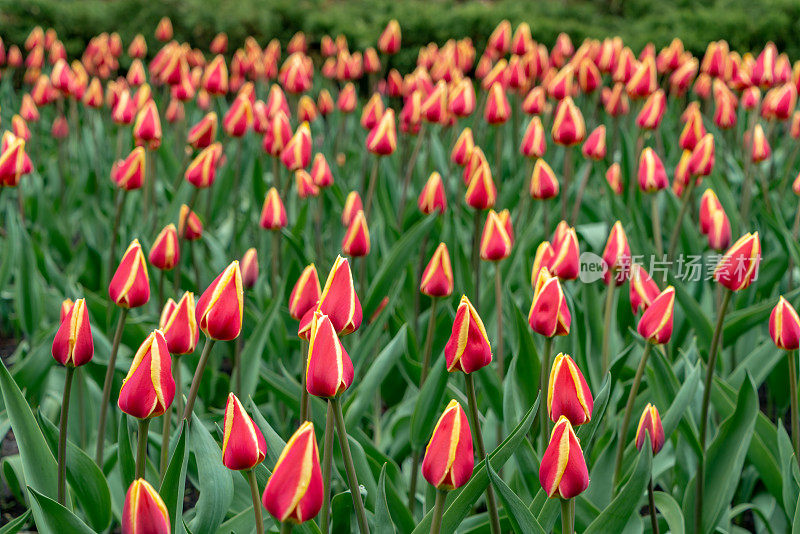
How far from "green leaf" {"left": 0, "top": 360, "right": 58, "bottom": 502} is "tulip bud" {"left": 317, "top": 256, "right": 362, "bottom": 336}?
0.58 metres

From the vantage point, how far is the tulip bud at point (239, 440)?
3.72ft

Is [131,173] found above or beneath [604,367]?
above

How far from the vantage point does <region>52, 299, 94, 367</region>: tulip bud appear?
1.41 m

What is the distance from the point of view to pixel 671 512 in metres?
1.70

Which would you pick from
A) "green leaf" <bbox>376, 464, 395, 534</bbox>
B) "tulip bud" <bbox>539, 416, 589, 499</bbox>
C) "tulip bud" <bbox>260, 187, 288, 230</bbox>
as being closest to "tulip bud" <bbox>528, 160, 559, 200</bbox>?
"tulip bud" <bbox>260, 187, 288, 230</bbox>

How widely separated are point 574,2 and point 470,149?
250 inches

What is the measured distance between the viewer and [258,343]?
215 centimetres

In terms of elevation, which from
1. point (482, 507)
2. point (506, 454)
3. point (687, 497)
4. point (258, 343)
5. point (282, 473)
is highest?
point (282, 473)

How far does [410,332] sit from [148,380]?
1.18 m

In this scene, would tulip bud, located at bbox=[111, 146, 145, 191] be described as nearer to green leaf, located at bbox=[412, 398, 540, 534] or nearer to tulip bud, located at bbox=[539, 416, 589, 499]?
green leaf, located at bbox=[412, 398, 540, 534]

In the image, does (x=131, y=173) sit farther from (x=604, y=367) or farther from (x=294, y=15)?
(x=294, y=15)

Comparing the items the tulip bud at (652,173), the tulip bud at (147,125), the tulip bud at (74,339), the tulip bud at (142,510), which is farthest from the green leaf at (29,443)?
the tulip bud at (652,173)

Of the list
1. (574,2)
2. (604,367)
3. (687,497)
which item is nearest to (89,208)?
(604,367)

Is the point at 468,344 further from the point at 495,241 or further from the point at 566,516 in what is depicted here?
the point at 495,241
